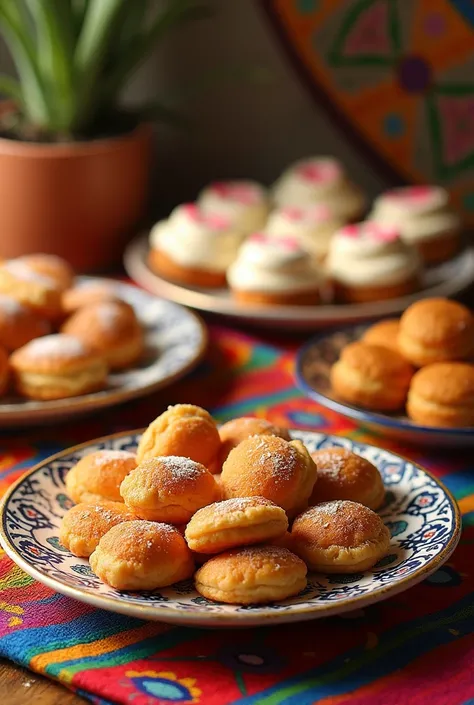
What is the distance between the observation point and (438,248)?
1.62 metres

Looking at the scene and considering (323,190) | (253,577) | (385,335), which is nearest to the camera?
(253,577)

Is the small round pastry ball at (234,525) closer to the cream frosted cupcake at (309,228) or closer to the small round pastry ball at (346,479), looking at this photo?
the small round pastry ball at (346,479)

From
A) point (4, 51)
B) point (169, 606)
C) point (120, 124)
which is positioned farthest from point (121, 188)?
point (169, 606)

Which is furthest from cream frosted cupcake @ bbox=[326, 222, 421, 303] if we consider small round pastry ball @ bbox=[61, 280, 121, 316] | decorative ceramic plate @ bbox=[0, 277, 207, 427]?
small round pastry ball @ bbox=[61, 280, 121, 316]

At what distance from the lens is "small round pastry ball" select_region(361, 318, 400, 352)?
47.9 inches

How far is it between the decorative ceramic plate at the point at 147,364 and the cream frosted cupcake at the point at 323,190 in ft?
1.17

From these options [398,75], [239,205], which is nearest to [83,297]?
[239,205]

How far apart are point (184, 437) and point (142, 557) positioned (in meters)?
0.14

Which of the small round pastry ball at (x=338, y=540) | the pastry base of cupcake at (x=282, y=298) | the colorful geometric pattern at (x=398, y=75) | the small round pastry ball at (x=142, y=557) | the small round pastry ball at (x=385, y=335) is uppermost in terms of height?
the colorful geometric pattern at (x=398, y=75)

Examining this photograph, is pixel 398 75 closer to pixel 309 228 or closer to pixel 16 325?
pixel 309 228

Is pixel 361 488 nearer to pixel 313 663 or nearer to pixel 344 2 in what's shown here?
pixel 313 663

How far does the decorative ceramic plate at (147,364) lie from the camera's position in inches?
44.6

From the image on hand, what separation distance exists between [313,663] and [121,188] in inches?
42.0

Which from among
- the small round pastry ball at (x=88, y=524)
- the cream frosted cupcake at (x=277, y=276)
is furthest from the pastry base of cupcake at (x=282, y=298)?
the small round pastry ball at (x=88, y=524)
